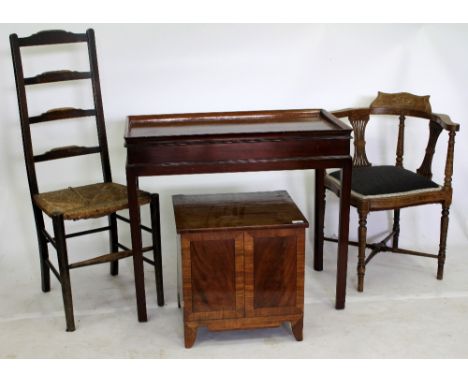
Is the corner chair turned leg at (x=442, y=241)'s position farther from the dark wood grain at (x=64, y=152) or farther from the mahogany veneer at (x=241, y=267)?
the dark wood grain at (x=64, y=152)

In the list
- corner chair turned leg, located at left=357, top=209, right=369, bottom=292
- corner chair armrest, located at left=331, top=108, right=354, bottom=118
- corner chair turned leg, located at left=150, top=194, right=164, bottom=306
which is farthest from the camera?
corner chair armrest, located at left=331, top=108, right=354, bottom=118

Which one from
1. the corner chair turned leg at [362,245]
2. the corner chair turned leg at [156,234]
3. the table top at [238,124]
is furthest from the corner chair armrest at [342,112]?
the corner chair turned leg at [156,234]

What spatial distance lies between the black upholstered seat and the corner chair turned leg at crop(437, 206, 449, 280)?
0.17m

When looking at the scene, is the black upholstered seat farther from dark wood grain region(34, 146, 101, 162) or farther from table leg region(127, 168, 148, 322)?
dark wood grain region(34, 146, 101, 162)


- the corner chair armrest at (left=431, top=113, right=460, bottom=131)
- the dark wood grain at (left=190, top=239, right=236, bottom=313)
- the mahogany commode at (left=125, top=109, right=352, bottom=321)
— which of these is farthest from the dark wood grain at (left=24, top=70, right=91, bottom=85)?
the corner chair armrest at (left=431, top=113, right=460, bottom=131)

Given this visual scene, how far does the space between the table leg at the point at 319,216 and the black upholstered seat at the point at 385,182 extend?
2.8 inches

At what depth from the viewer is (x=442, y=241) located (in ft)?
12.0

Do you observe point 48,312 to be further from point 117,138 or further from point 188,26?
point 188,26

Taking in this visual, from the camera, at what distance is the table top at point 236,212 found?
294cm

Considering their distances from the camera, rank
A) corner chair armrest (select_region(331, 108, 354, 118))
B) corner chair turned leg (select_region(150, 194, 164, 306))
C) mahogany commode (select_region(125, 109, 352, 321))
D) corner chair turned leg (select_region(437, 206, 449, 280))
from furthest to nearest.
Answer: corner chair armrest (select_region(331, 108, 354, 118))
corner chair turned leg (select_region(437, 206, 449, 280))
corner chair turned leg (select_region(150, 194, 164, 306))
mahogany commode (select_region(125, 109, 352, 321))

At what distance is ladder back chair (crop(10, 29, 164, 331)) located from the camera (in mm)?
3180

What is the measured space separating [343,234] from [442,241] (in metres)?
0.76

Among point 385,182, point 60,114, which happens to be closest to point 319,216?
point 385,182

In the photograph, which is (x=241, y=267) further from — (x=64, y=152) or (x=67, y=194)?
(x=64, y=152)
